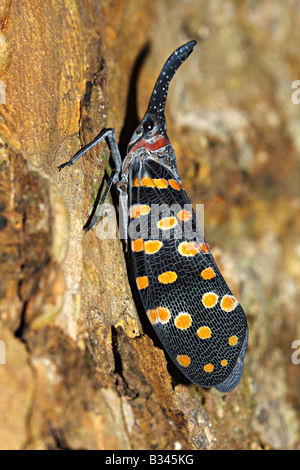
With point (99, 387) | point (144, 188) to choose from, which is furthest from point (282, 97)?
point (99, 387)

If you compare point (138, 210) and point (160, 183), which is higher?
point (160, 183)

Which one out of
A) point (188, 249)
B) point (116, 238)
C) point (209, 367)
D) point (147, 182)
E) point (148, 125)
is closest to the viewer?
point (209, 367)

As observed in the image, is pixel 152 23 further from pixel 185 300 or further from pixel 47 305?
pixel 47 305

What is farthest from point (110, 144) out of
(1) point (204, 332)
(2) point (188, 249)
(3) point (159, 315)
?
(1) point (204, 332)

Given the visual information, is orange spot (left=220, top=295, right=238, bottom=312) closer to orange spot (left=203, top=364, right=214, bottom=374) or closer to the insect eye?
orange spot (left=203, top=364, right=214, bottom=374)

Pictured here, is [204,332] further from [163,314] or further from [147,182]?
[147,182]

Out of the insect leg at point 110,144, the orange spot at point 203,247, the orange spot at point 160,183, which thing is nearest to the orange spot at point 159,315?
the orange spot at point 203,247
